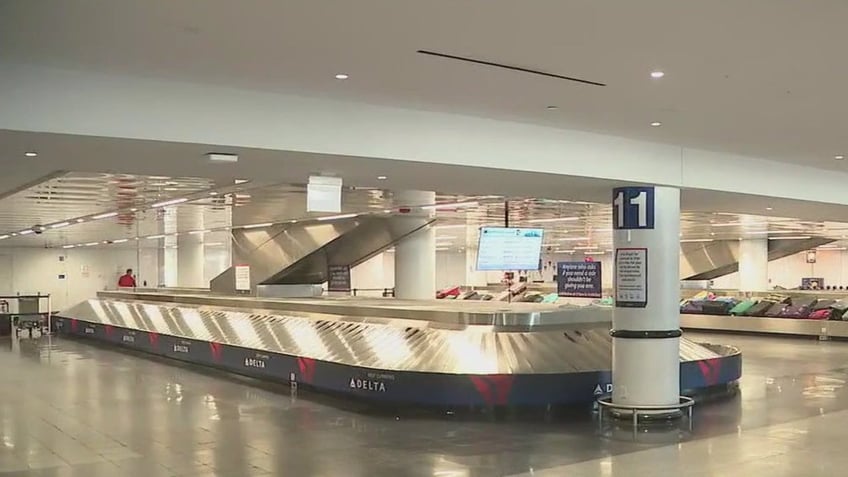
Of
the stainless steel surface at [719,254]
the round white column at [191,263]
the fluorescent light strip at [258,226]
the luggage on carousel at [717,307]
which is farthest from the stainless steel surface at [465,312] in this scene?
the stainless steel surface at [719,254]

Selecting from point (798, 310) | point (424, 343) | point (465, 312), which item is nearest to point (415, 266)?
point (465, 312)

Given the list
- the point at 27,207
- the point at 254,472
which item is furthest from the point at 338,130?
the point at 27,207

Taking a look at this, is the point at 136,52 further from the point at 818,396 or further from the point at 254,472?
the point at 818,396

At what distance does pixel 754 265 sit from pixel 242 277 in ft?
77.2

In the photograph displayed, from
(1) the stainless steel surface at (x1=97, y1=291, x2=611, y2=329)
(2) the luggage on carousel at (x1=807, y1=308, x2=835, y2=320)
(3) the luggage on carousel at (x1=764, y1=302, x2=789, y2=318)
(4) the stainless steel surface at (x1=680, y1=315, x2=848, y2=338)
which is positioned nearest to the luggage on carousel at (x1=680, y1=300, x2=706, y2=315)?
(4) the stainless steel surface at (x1=680, y1=315, x2=848, y2=338)

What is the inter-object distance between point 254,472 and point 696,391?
8.32 meters

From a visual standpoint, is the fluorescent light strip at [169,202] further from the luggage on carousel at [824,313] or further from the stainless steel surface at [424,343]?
the luggage on carousel at [824,313]

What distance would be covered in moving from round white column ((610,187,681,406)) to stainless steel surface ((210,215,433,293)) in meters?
9.75

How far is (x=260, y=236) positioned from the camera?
67.9 feet

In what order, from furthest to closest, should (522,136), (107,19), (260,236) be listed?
(260,236), (522,136), (107,19)

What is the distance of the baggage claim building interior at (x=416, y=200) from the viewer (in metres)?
5.68

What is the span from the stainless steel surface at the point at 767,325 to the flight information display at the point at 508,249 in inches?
504

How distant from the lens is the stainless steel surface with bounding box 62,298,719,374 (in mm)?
12234

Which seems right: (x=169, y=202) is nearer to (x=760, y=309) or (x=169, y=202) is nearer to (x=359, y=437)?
(x=359, y=437)
